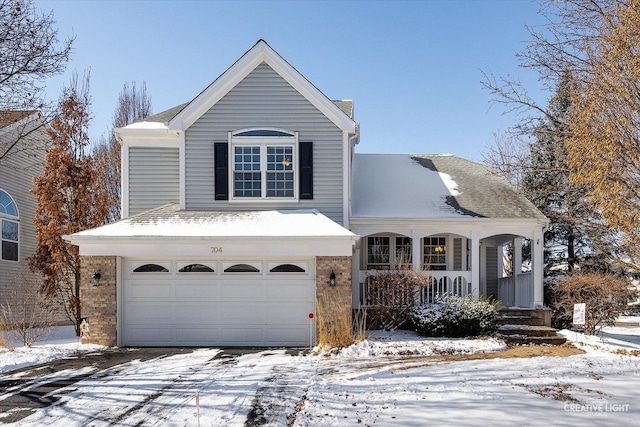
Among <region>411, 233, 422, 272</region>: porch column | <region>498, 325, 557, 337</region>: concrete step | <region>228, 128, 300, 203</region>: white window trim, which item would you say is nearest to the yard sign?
<region>498, 325, 557, 337</region>: concrete step

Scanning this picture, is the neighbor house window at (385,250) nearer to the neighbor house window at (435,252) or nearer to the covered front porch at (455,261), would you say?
the covered front porch at (455,261)

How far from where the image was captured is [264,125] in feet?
49.3

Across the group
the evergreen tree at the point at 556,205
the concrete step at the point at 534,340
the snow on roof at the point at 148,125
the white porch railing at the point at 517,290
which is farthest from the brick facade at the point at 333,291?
the evergreen tree at the point at 556,205

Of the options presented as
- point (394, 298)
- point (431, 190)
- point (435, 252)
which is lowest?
point (394, 298)

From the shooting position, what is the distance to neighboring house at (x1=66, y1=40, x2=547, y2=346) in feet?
43.2

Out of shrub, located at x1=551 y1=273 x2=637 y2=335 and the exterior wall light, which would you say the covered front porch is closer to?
shrub, located at x1=551 y1=273 x2=637 y2=335

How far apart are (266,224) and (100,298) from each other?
4358 millimetres

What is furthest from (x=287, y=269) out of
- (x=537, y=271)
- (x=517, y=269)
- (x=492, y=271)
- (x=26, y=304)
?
(x=26, y=304)

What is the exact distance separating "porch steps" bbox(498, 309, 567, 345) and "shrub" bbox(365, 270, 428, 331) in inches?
92.4

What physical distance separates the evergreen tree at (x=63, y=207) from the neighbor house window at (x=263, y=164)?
579 cm

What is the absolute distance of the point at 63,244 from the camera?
1727 cm

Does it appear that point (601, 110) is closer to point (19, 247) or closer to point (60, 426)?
point (60, 426)

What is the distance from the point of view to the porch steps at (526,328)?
13164mm

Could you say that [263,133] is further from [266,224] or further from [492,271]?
[492,271]
